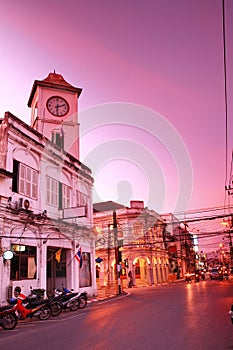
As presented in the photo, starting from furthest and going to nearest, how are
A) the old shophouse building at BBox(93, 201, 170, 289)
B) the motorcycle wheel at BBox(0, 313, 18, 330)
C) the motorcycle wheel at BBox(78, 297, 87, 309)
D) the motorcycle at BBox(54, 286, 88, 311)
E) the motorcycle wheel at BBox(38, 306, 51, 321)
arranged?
the old shophouse building at BBox(93, 201, 170, 289)
the motorcycle wheel at BBox(78, 297, 87, 309)
the motorcycle at BBox(54, 286, 88, 311)
the motorcycle wheel at BBox(38, 306, 51, 321)
the motorcycle wheel at BBox(0, 313, 18, 330)

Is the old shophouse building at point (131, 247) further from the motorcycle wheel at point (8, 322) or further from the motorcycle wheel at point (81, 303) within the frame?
the motorcycle wheel at point (8, 322)

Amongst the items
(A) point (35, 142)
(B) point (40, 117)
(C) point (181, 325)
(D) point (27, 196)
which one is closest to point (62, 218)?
(D) point (27, 196)

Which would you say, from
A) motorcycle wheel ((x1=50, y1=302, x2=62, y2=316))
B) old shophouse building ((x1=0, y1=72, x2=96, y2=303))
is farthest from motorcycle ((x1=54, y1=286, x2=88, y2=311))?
old shophouse building ((x1=0, y1=72, x2=96, y2=303))

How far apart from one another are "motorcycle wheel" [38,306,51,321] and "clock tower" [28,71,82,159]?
637 inches

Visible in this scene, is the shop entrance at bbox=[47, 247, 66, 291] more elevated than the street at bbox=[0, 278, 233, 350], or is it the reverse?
the shop entrance at bbox=[47, 247, 66, 291]

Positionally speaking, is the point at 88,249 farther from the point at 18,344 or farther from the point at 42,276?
the point at 18,344

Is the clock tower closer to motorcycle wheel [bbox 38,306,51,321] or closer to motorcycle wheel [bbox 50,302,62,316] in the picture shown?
motorcycle wheel [bbox 50,302,62,316]

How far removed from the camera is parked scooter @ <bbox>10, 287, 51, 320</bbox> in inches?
510

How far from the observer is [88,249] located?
2748cm

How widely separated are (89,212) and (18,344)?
63.9 feet

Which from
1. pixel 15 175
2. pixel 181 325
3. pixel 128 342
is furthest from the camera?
pixel 15 175

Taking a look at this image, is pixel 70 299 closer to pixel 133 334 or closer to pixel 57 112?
pixel 133 334

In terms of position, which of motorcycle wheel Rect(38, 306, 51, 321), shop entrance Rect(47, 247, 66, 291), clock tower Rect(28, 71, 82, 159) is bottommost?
motorcycle wheel Rect(38, 306, 51, 321)

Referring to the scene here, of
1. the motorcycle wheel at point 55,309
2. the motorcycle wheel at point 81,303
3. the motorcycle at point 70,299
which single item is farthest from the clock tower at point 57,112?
the motorcycle wheel at point 55,309
